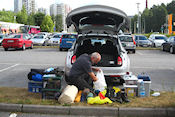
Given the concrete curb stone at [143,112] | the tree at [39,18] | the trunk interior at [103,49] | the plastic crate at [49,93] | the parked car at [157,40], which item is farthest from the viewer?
the tree at [39,18]

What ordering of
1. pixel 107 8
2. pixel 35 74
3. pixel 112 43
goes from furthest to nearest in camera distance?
pixel 112 43 < pixel 107 8 < pixel 35 74

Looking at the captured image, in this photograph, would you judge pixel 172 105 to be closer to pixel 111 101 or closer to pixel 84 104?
pixel 111 101

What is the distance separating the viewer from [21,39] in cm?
2514

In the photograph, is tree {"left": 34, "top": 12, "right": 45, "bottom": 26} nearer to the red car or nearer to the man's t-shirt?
the red car

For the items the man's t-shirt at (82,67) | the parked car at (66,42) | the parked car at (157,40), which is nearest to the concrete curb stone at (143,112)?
the man's t-shirt at (82,67)

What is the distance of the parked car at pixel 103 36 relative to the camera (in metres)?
7.81

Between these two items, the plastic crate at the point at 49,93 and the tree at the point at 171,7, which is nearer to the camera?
the plastic crate at the point at 49,93

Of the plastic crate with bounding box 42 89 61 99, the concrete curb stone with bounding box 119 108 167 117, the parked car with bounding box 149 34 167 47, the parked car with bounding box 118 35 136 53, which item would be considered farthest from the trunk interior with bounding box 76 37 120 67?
the parked car with bounding box 149 34 167 47

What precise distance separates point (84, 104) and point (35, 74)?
1.69 meters

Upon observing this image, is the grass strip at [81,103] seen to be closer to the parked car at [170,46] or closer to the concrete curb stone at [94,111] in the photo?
the concrete curb stone at [94,111]

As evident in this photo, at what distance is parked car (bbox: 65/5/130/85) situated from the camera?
7809 millimetres

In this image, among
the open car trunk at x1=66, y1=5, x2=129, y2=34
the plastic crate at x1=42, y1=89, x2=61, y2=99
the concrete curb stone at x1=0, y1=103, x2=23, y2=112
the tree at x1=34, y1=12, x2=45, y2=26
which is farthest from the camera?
the tree at x1=34, y1=12, x2=45, y2=26

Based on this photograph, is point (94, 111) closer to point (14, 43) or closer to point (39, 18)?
point (14, 43)

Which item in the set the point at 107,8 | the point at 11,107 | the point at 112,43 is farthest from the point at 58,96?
the point at 112,43
